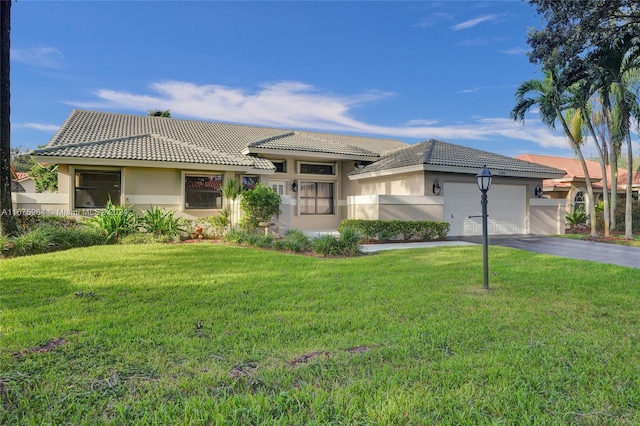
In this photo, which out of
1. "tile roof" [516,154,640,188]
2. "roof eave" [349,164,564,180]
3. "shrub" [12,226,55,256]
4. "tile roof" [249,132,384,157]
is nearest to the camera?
"shrub" [12,226,55,256]

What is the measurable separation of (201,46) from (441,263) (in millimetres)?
14458

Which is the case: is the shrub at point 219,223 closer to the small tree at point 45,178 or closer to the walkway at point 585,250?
the walkway at point 585,250

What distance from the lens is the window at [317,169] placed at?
758 inches

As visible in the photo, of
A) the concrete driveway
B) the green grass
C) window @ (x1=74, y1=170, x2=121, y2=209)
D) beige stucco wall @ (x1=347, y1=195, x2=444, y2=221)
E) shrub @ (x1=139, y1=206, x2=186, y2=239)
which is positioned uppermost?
window @ (x1=74, y1=170, x2=121, y2=209)

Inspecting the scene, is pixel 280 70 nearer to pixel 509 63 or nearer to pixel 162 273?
pixel 509 63

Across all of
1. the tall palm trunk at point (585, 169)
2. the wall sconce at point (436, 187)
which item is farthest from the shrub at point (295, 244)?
the tall palm trunk at point (585, 169)

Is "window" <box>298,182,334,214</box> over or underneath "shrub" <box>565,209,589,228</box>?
over

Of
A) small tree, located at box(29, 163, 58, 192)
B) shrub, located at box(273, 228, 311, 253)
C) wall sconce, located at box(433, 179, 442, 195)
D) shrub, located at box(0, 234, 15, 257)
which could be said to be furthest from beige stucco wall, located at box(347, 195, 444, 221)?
small tree, located at box(29, 163, 58, 192)

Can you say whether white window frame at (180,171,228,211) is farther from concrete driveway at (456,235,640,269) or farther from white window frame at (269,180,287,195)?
concrete driveway at (456,235,640,269)

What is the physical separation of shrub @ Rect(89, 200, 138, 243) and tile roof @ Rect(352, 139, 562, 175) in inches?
424

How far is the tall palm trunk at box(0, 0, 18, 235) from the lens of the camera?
33.8 feet

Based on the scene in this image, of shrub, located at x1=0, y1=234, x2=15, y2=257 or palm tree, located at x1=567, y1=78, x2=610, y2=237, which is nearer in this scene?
shrub, located at x1=0, y1=234, x2=15, y2=257

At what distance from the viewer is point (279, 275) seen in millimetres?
7477

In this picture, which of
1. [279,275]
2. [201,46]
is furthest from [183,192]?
[279,275]
